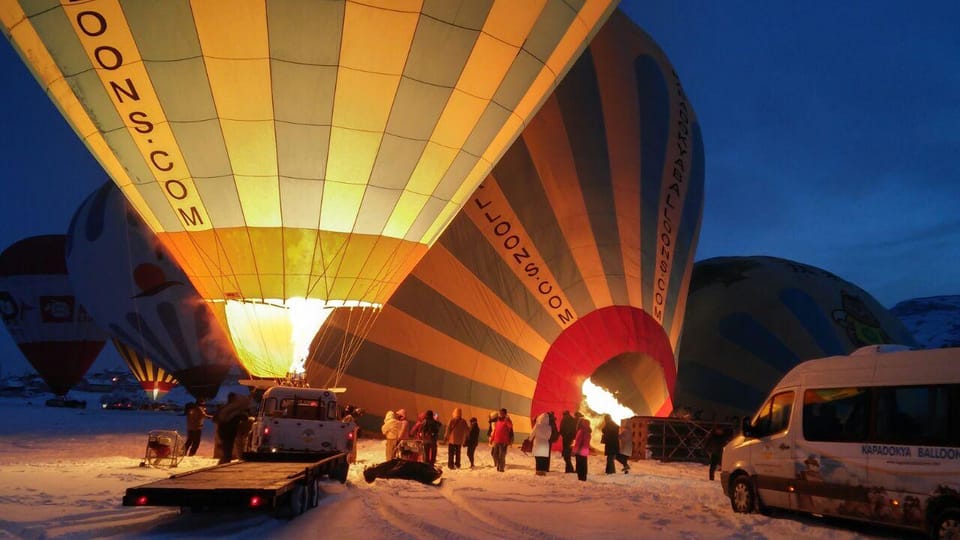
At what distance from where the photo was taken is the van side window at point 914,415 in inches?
249

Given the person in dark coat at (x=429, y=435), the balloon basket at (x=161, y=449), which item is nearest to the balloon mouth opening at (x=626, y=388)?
the person in dark coat at (x=429, y=435)

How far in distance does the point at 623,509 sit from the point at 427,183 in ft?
14.5

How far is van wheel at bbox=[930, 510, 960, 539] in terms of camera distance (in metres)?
5.93

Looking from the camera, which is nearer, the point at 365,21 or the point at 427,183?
the point at 365,21

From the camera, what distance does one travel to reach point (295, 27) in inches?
334

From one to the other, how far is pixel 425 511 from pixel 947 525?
13.3 ft

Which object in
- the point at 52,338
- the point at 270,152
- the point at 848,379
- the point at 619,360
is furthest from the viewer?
the point at 52,338

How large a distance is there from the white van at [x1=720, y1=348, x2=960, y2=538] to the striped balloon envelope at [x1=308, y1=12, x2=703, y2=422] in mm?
5802

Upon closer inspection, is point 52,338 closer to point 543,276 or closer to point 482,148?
point 543,276

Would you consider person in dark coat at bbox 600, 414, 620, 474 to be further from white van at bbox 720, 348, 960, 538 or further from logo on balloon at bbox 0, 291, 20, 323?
logo on balloon at bbox 0, 291, 20, 323

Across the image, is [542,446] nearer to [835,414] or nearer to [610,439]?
[610,439]

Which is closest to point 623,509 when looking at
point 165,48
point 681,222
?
point 165,48

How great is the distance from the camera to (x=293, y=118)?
29.9 feet

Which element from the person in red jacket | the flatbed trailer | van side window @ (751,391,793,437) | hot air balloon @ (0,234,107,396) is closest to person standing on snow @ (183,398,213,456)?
the person in red jacket
